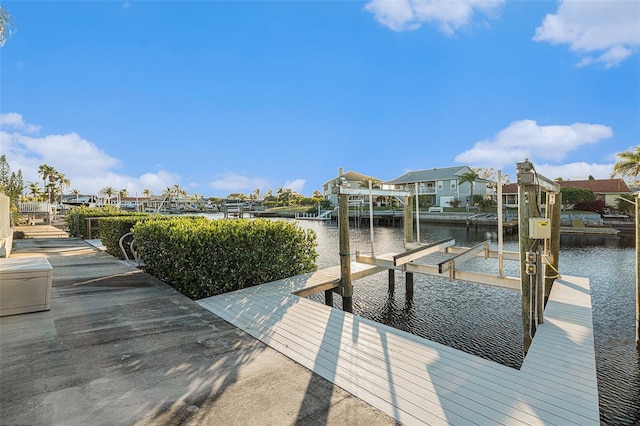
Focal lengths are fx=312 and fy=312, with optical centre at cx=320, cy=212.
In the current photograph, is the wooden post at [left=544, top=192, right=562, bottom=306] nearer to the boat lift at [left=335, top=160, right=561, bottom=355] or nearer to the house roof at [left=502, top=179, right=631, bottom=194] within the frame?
the boat lift at [left=335, top=160, right=561, bottom=355]

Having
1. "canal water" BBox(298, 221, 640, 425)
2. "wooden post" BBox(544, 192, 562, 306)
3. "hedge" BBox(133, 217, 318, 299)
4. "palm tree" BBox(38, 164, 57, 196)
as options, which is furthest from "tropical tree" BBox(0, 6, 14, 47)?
"palm tree" BBox(38, 164, 57, 196)

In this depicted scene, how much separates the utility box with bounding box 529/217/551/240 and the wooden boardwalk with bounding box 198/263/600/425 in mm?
1313

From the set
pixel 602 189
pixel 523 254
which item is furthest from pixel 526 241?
pixel 602 189

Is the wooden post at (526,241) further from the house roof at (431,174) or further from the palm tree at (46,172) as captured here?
the palm tree at (46,172)

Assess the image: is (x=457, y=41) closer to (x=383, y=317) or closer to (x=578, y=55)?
(x=578, y=55)

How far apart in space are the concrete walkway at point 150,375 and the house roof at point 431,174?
143 ft

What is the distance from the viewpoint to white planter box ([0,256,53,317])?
14.3 feet

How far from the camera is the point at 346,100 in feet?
82.8

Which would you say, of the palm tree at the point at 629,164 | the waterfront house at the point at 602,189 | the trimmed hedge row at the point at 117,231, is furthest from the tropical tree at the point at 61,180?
the palm tree at the point at 629,164

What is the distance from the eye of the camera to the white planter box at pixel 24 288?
4.36 metres

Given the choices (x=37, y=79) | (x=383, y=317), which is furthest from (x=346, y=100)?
(x=383, y=317)

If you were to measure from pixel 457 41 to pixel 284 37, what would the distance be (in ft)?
27.0

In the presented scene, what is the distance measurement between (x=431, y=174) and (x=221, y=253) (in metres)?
48.0

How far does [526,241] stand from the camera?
13.9 ft
